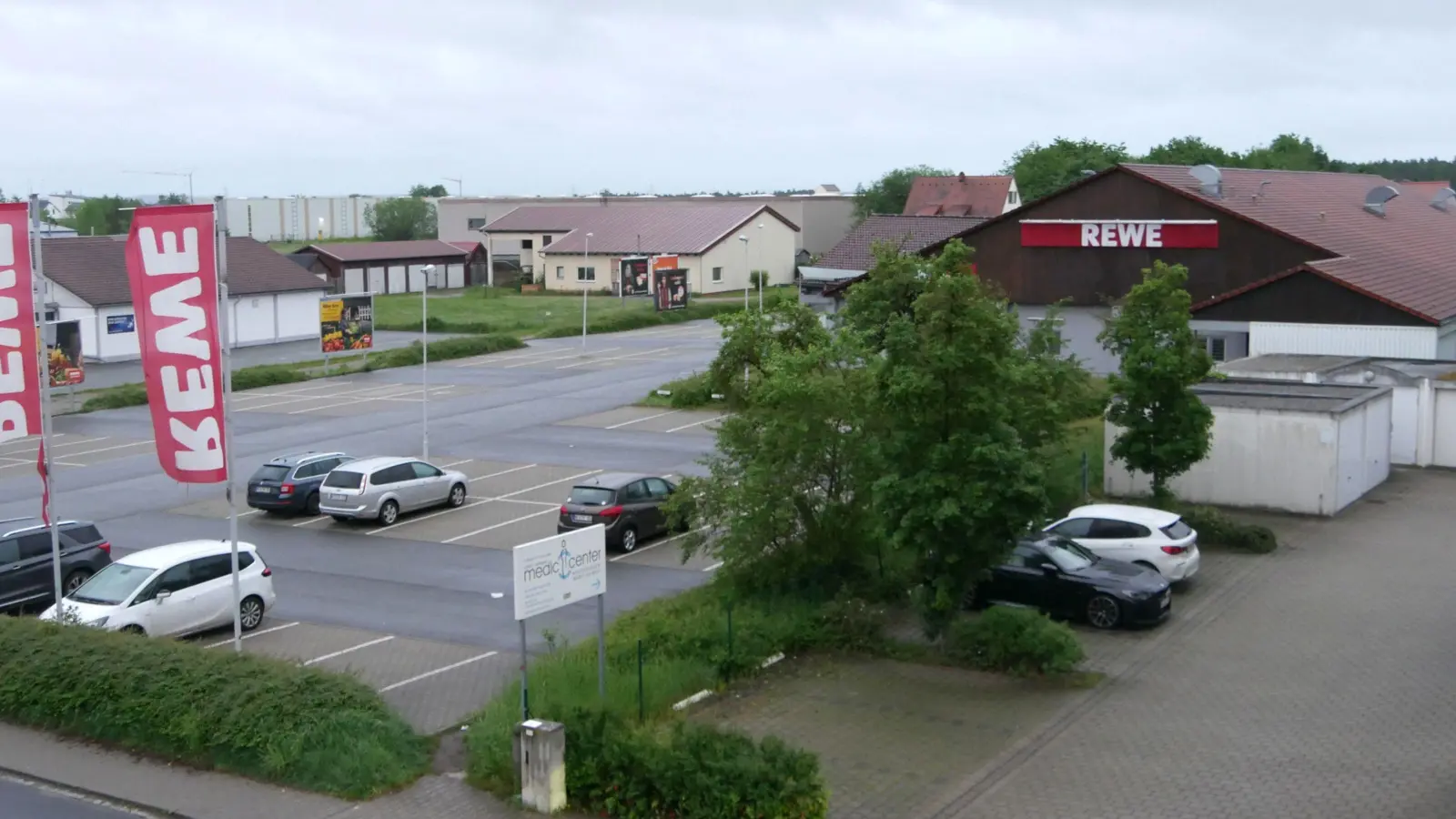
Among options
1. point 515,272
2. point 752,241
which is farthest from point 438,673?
point 515,272

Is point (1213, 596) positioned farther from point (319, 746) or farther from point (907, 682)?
point (319, 746)

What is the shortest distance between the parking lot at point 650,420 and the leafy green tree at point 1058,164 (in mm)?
50008

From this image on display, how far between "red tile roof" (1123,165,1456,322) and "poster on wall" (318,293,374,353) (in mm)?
29729

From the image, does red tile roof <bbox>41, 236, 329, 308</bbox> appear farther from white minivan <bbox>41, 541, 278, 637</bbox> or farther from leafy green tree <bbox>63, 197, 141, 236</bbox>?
leafy green tree <bbox>63, 197, 141, 236</bbox>

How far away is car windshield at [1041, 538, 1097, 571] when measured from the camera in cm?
2048

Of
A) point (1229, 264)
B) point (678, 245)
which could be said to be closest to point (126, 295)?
point (678, 245)

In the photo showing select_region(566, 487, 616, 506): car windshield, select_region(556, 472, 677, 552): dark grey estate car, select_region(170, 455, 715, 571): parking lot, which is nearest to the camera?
select_region(556, 472, 677, 552): dark grey estate car

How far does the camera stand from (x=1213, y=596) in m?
21.8

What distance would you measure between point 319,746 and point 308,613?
7892 mm

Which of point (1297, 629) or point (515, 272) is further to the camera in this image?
point (515, 272)

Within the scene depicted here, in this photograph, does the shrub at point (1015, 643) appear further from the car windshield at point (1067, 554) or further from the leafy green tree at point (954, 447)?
the car windshield at point (1067, 554)

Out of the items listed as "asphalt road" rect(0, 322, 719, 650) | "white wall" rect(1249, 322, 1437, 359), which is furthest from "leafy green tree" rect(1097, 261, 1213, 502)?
"white wall" rect(1249, 322, 1437, 359)

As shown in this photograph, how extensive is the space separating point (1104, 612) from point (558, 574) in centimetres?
890

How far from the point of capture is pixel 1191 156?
9269 cm
